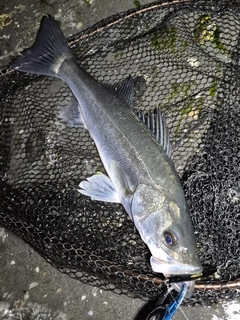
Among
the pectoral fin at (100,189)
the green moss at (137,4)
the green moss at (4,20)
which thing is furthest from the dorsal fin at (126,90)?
Answer: the green moss at (4,20)

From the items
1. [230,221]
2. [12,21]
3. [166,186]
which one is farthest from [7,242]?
[12,21]

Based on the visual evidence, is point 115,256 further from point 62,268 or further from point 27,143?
point 27,143

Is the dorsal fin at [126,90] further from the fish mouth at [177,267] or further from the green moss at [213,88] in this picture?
the fish mouth at [177,267]

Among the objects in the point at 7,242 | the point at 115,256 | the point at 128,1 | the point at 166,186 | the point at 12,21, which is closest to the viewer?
the point at 166,186

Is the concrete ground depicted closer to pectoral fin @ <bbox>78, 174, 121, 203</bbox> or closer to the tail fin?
the tail fin

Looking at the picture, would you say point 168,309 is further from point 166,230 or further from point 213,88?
point 213,88
